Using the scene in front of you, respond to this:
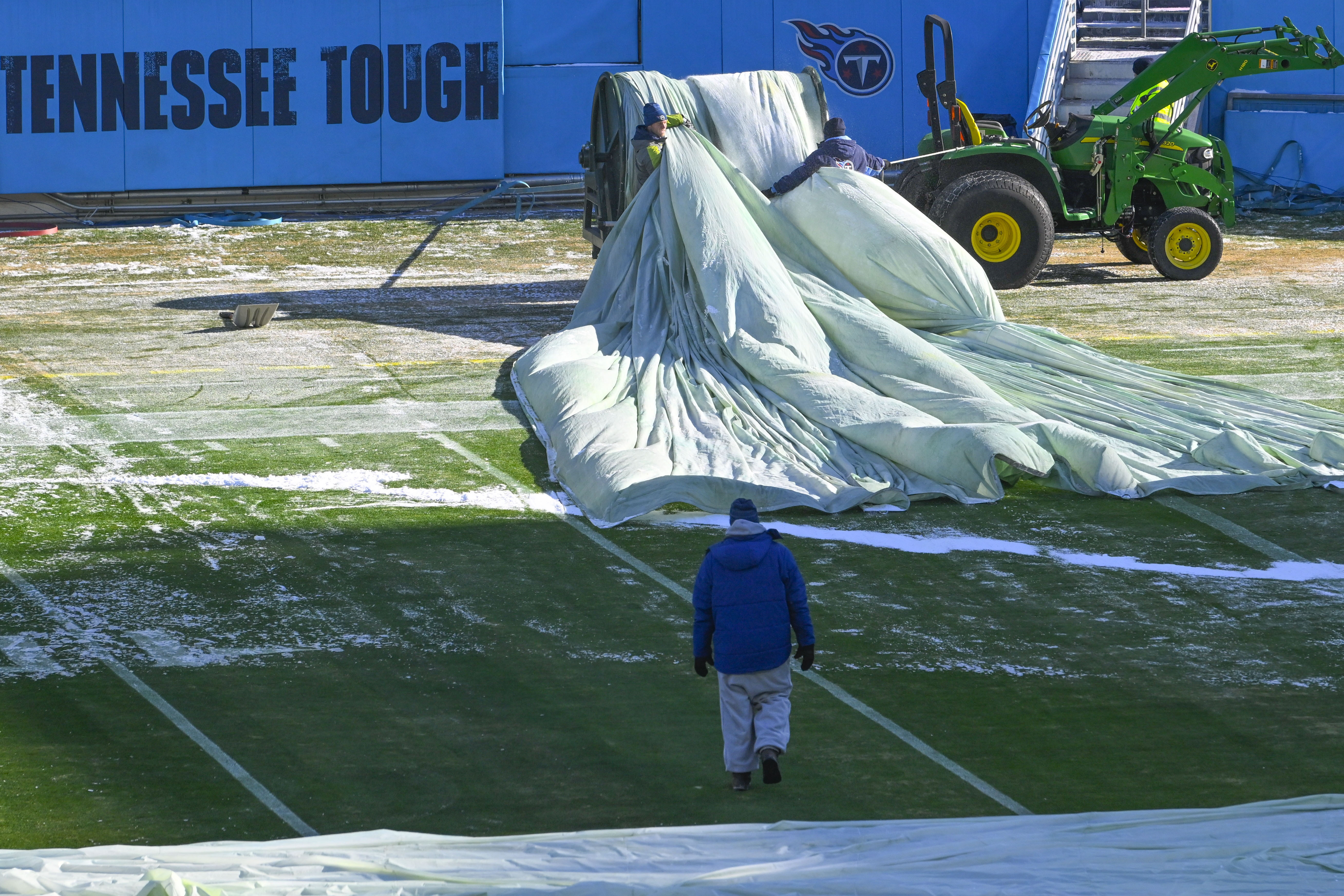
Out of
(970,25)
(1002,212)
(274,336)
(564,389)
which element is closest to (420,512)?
(564,389)

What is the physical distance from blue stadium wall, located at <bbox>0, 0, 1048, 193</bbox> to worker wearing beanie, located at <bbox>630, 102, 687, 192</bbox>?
9.21 m

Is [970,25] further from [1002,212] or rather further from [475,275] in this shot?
[475,275]

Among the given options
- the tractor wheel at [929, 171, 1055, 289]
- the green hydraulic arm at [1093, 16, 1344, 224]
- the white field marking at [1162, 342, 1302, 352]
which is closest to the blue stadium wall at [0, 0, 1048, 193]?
the green hydraulic arm at [1093, 16, 1344, 224]

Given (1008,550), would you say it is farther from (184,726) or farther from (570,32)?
(570,32)

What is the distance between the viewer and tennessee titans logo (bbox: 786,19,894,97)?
23250 millimetres

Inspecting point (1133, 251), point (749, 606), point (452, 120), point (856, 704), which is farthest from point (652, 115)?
point (452, 120)

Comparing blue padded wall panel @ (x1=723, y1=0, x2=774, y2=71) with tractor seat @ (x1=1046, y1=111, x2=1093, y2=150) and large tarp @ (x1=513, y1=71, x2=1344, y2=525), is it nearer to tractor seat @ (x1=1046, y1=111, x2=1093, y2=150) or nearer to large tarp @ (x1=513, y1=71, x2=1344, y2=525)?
tractor seat @ (x1=1046, y1=111, x2=1093, y2=150)

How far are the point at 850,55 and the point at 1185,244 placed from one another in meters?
7.27

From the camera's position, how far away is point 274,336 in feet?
51.1

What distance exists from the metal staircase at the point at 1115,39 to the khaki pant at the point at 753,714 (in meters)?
19.4

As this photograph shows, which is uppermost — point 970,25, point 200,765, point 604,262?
point 970,25

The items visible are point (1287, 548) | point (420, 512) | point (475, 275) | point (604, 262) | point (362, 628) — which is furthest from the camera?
point (475, 275)

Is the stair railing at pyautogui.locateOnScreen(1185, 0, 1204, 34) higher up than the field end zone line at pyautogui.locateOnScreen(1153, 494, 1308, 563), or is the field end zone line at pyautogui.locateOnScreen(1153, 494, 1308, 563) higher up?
the stair railing at pyautogui.locateOnScreen(1185, 0, 1204, 34)

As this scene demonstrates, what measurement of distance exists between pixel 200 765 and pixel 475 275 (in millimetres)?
13955
